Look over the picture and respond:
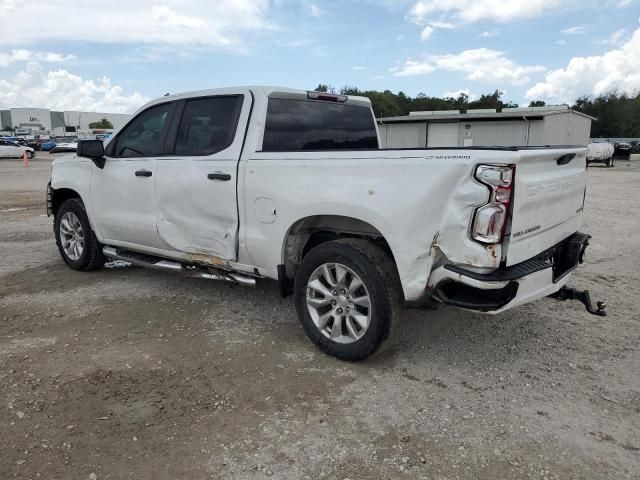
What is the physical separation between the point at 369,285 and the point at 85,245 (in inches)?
148

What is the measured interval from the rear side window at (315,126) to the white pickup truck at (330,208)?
1 centimetres

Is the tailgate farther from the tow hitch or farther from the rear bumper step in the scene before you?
the tow hitch

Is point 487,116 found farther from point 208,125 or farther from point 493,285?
point 493,285

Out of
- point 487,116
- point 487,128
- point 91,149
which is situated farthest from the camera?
point 487,128

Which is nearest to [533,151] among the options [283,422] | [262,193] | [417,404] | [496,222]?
[496,222]

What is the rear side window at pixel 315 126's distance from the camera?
4391mm

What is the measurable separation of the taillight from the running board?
2040mm

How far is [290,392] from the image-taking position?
3373 millimetres

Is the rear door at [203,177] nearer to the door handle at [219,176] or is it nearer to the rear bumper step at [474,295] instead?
the door handle at [219,176]

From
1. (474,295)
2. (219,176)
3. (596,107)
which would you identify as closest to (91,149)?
(219,176)

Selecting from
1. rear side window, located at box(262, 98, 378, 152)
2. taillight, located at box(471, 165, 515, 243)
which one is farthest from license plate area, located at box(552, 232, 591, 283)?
rear side window, located at box(262, 98, 378, 152)

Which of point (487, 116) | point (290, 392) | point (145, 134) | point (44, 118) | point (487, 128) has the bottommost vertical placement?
point (290, 392)

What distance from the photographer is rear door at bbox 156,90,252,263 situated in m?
4.28

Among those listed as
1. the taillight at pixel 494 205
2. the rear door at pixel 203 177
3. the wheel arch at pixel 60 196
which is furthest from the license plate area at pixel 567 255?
the wheel arch at pixel 60 196
